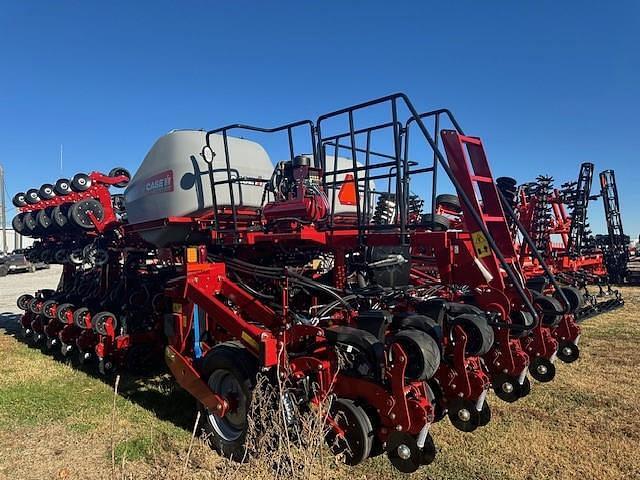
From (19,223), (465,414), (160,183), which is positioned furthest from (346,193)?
(19,223)

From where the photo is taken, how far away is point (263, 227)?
5355mm

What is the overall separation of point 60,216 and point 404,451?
7295mm

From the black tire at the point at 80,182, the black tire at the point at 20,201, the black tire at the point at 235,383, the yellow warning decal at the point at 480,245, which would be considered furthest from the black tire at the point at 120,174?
the yellow warning decal at the point at 480,245

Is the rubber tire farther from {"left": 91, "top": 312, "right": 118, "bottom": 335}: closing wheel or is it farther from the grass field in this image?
the grass field

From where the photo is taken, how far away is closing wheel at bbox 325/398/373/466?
359 cm

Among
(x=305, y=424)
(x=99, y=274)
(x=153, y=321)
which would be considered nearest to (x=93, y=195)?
(x=99, y=274)

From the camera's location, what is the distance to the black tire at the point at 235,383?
446cm

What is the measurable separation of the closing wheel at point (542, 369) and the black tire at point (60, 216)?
7312 millimetres

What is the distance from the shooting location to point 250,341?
4.34 metres

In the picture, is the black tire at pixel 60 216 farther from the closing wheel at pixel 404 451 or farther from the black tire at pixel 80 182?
the closing wheel at pixel 404 451

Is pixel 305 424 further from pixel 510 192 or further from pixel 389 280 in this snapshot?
pixel 510 192

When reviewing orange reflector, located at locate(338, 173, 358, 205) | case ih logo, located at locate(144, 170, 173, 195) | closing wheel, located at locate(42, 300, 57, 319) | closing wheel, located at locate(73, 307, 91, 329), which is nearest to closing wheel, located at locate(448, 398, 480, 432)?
orange reflector, located at locate(338, 173, 358, 205)

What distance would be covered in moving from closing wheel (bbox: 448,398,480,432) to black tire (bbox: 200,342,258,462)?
5.57 feet

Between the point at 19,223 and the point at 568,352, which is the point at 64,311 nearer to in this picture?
the point at 19,223
